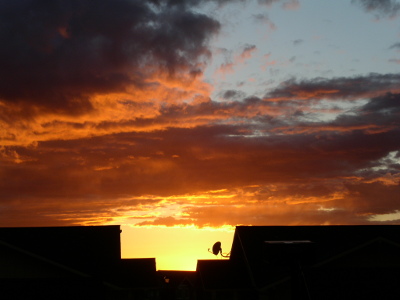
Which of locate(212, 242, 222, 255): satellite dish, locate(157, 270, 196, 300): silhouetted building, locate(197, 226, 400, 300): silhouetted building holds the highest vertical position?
locate(157, 270, 196, 300): silhouetted building

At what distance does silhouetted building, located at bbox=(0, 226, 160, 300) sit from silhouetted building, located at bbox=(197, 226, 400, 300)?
7.27 metres

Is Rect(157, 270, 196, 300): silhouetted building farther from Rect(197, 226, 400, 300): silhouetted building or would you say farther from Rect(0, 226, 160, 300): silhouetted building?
Rect(197, 226, 400, 300): silhouetted building

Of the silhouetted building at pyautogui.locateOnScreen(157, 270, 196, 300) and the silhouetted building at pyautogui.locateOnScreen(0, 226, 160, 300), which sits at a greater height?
the silhouetted building at pyautogui.locateOnScreen(157, 270, 196, 300)

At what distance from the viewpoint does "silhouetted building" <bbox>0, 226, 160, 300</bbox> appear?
20000mm

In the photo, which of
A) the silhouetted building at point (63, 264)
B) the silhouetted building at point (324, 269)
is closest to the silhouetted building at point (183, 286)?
the silhouetted building at point (63, 264)

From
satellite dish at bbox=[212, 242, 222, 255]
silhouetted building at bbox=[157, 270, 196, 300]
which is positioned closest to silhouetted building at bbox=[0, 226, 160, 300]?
satellite dish at bbox=[212, 242, 222, 255]

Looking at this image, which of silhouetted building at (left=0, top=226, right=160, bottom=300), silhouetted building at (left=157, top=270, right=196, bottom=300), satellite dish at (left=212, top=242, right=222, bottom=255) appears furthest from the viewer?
silhouetted building at (left=157, top=270, right=196, bottom=300)

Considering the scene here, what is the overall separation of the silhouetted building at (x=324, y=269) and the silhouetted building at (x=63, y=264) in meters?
7.27

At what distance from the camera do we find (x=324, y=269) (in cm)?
2473

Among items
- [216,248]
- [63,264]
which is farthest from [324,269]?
[216,248]

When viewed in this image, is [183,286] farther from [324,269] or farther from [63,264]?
[63,264]

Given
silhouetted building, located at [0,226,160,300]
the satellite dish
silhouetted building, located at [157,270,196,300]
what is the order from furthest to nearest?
silhouetted building, located at [157,270,196,300] < the satellite dish < silhouetted building, located at [0,226,160,300]

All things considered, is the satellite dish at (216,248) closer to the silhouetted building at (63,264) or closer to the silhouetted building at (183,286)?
the silhouetted building at (63,264)

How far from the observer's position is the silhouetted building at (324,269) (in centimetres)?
2436
